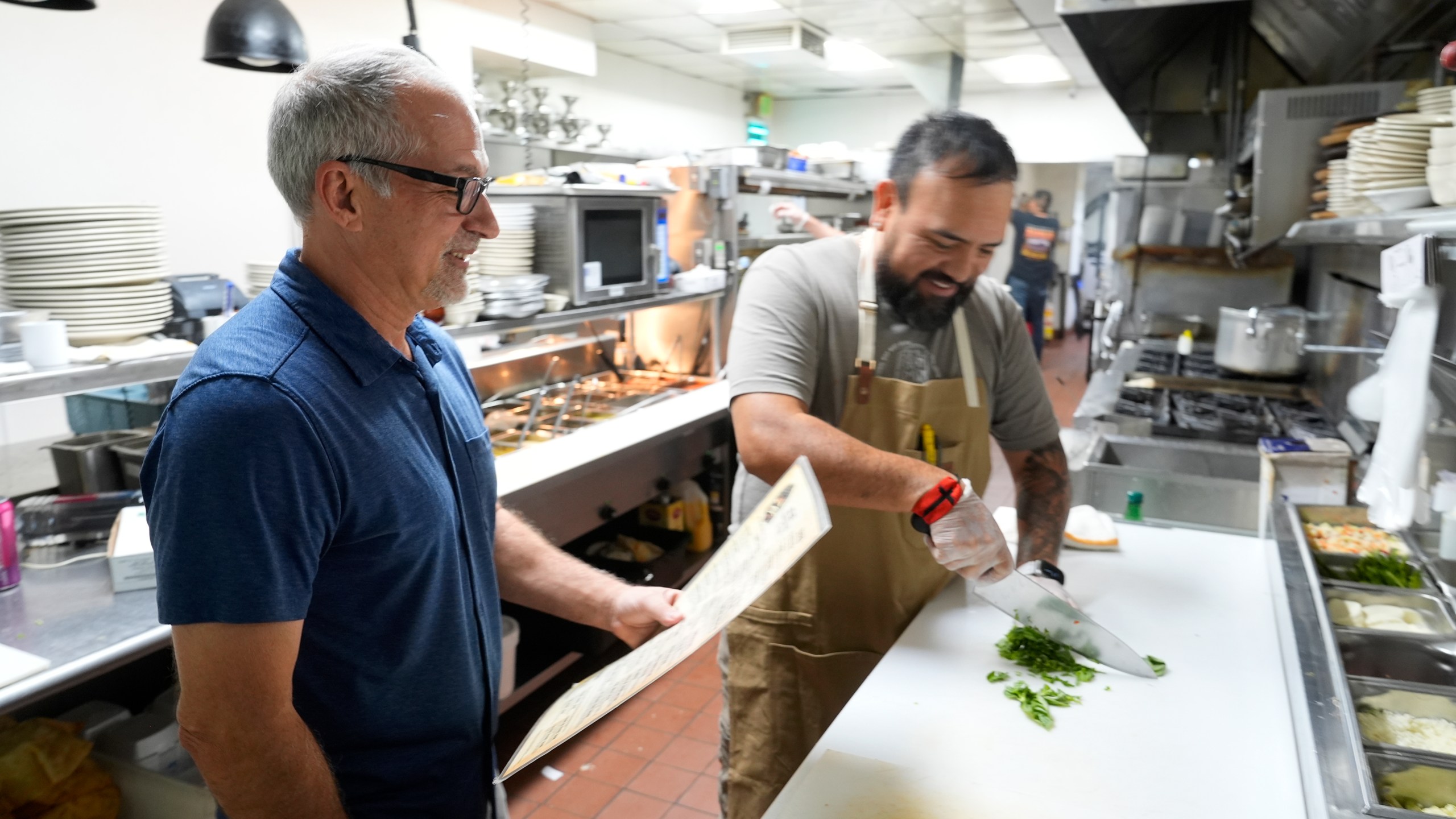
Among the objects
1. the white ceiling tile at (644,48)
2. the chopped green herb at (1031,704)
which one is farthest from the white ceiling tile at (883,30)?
the chopped green herb at (1031,704)

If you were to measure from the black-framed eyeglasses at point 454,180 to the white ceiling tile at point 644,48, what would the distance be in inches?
305

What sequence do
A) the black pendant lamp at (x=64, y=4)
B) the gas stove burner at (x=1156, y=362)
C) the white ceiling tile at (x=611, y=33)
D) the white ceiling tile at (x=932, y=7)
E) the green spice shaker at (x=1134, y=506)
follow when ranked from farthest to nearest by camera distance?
the white ceiling tile at (x=611, y=33) < the white ceiling tile at (x=932, y=7) < the gas stove burner at (x=1156, y=362) < the green spice shaker at (x=1134, y=506) < the black pendant lamp at (x=64, y=4)

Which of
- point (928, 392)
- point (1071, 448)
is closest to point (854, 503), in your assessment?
point (928, 392)

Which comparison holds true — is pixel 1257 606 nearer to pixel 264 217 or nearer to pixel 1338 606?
pixel 1338 606

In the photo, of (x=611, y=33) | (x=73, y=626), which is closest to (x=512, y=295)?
(x=73, y=626)

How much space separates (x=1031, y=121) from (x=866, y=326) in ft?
35.7

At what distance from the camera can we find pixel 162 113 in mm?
4406

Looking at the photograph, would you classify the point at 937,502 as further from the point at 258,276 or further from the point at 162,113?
the point at 162,113

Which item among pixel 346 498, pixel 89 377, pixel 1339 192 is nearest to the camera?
pixel 346 498

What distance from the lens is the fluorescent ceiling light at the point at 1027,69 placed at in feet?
27.6

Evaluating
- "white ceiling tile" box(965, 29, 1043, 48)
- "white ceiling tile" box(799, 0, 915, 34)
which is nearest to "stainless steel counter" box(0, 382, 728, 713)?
"white ceiling tile" box(799, 0, 915, 34)

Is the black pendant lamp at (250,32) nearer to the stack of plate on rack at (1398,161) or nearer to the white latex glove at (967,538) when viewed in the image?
the white latex glove at (967,538)

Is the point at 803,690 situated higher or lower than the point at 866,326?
lower

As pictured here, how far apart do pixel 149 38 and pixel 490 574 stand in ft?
14.3
